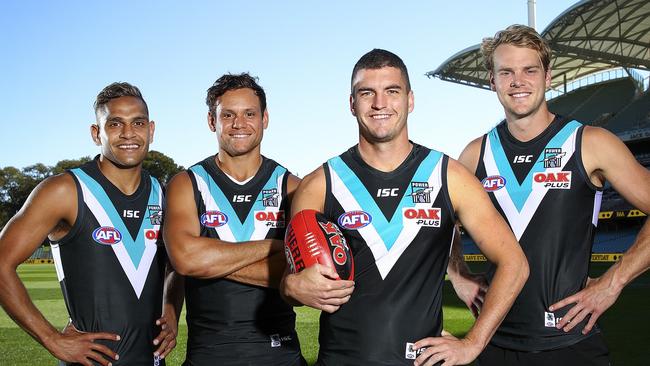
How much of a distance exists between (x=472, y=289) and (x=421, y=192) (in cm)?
92

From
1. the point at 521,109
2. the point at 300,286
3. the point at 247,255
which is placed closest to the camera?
the point at 300,286

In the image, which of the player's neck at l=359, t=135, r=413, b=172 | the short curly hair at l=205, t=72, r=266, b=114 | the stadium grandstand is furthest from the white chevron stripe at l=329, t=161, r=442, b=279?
the stadium grandstand

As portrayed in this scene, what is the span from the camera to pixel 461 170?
3287mm

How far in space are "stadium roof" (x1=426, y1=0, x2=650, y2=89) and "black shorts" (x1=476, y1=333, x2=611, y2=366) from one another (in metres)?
36.8

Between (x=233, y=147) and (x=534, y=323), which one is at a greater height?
(x=233, y=147)

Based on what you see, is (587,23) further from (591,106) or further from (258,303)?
(258,303)

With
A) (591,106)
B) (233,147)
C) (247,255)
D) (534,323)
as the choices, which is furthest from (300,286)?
(591,106)

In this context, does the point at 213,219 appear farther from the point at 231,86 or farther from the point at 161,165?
the point at 161,165

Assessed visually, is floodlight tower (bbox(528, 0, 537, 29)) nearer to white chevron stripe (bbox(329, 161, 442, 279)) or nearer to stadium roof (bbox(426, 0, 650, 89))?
white chevron stripe (bbox(329, 161, 442, 279))

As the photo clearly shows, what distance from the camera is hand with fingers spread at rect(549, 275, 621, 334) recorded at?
11.9 feet

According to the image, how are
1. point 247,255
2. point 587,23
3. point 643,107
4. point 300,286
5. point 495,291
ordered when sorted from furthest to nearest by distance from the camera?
point 643,107
point 587,23
point 247,255
point 495,291
point 300,286

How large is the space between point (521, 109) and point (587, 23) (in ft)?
128

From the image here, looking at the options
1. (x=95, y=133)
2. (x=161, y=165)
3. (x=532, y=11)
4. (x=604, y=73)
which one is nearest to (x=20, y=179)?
(x=161, y=165)

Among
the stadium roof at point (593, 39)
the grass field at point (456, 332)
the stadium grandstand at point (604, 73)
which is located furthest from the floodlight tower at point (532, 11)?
the stadium roof at point (593, 39)
